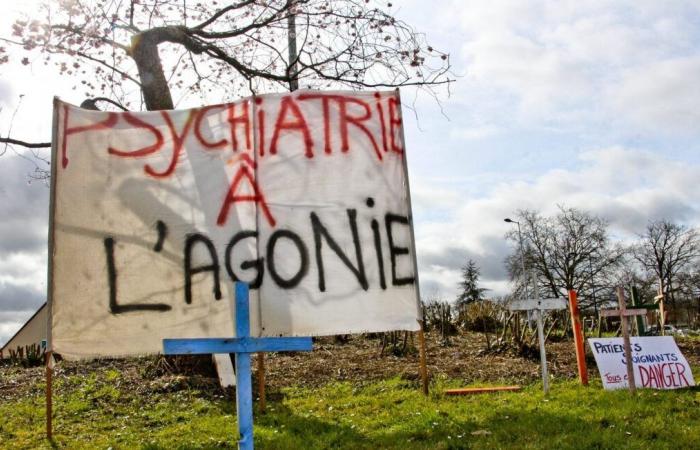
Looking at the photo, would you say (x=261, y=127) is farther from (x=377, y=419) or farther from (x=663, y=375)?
(x=663, y=375)

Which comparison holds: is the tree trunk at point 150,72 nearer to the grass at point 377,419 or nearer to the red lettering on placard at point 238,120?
the red lettering on placard at point 238,120

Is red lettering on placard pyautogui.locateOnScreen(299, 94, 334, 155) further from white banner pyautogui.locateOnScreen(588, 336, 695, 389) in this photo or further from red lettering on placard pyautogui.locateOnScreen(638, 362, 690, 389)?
red lettering on placard pyautogui.locateOnScreen(638, 362, 690, 389)

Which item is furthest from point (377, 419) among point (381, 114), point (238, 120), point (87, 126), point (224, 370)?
point (87, 126)

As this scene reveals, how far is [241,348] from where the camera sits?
11.8ft

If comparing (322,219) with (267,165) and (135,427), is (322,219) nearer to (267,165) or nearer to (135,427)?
(267,165)

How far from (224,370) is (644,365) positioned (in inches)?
219

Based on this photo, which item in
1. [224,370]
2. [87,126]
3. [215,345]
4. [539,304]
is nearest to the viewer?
[215,345]

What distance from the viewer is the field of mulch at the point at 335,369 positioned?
8906 millimetres

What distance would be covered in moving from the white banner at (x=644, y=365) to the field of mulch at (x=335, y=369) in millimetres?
1057

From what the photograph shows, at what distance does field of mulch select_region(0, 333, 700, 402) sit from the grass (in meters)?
0.49

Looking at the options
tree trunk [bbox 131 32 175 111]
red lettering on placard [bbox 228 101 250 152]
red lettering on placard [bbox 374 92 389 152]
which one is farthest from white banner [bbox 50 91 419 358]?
tree trunk [bbox 131 32 175 111]

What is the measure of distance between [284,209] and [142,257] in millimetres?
1490

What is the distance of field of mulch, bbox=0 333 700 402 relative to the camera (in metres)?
8.91

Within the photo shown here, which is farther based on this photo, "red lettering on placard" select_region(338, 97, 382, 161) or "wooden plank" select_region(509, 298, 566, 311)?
"wooden plank" select_region(509, 298, 566, 311)
